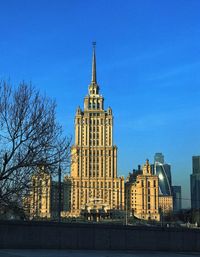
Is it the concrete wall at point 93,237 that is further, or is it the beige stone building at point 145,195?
the beige stone building at point 145,195

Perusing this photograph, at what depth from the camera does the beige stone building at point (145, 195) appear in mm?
170750

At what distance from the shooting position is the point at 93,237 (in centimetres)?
2755

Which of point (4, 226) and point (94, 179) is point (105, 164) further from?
point (4, 226)

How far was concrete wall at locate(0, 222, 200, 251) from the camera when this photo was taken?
26.1 m

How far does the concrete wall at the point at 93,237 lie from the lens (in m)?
26.1

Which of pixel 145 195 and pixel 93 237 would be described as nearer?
pixel 93 237

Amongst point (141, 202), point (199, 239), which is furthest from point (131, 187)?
point (199, 239)

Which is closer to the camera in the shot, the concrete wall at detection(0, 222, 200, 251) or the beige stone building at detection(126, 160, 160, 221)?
the concrete wall at detection(0, 222, 200, 251)

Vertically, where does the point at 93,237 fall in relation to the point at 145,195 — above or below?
below

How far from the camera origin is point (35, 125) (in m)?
25.8

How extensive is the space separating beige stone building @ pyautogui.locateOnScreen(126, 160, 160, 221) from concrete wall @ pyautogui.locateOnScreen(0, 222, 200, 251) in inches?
5457

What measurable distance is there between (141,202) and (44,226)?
504ft

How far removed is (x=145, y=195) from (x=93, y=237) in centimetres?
15809

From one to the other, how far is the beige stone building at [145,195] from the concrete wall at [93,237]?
139 metres
